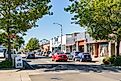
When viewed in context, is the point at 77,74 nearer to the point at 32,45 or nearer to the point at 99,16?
the point at 99,16

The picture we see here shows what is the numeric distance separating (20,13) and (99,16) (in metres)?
9.38

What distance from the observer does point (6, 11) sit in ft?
106

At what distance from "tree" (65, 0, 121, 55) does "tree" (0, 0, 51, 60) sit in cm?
634

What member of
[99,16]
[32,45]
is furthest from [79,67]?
[32,45]

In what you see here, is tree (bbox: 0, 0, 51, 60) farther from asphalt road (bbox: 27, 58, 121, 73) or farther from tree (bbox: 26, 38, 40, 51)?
tree (bbox: 26, 38, 40, 51)

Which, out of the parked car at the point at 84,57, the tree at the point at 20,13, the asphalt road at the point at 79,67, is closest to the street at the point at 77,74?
the asphalt road at the point at 79,67

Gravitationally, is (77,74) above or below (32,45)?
below

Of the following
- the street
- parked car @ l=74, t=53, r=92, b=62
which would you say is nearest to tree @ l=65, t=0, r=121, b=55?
the street

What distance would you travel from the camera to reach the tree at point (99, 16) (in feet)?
119

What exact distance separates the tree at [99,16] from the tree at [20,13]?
250 inches

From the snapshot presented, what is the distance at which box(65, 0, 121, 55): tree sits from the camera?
119ft

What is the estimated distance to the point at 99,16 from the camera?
37.2 metres

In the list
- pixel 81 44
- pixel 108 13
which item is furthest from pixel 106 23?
pixel 81 44

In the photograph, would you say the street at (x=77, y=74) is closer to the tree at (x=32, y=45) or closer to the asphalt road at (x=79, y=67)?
the asphalt road at (x=79, y=67)
